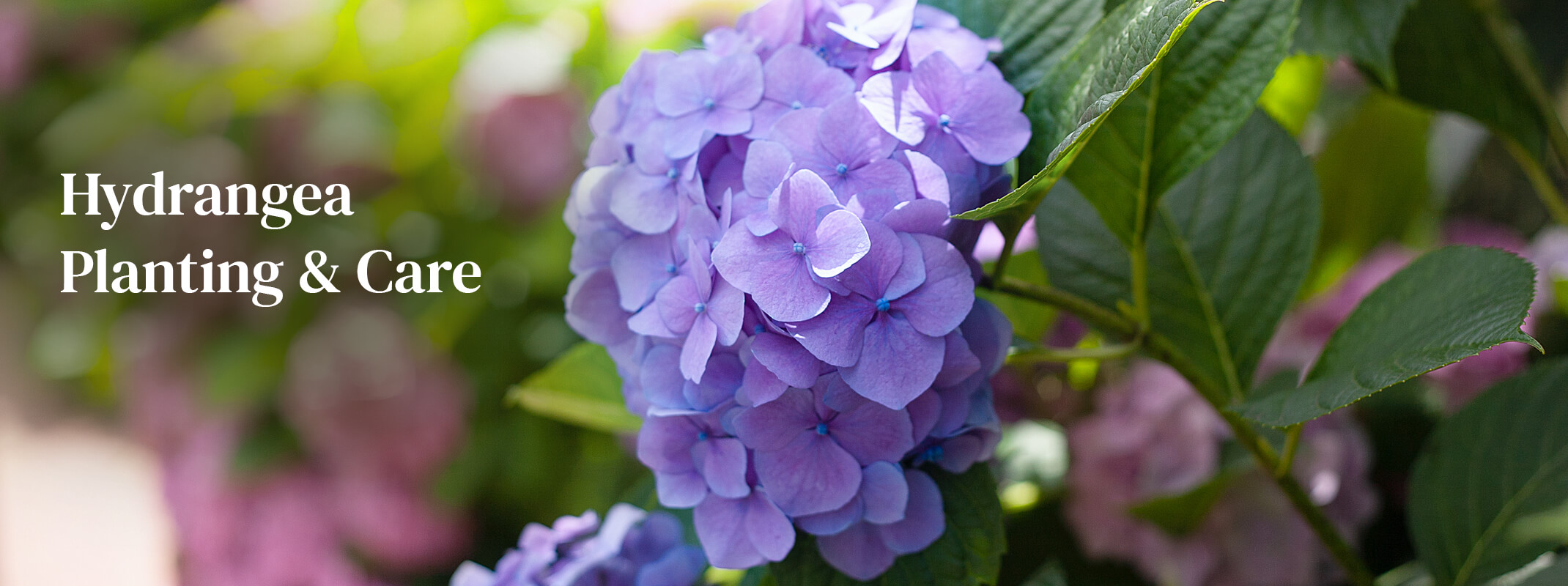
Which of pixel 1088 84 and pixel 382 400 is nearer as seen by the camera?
pixel 1088 84

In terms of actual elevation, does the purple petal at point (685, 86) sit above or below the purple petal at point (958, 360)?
above

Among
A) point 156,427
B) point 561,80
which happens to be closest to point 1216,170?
point 561,80

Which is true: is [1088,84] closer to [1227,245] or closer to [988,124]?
[988,124]

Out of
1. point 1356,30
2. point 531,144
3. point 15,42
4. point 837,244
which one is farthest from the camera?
point 15,42

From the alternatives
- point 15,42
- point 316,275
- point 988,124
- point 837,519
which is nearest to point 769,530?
point 837,519

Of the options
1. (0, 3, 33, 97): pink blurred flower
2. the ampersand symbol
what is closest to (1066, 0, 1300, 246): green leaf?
the ampersand symbol

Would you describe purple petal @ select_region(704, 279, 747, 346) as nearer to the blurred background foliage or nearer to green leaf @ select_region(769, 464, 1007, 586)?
green leaf @ select_region(769, 464, 1007, 586)

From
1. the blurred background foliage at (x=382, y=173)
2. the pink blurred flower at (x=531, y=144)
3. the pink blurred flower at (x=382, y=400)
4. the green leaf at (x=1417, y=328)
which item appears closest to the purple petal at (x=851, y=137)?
the green leaf at (x=1417, y=328)

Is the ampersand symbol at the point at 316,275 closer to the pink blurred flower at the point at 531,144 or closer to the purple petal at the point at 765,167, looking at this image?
the pink blurred flower at the point at 531,144

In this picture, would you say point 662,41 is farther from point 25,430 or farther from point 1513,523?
point 25,430
